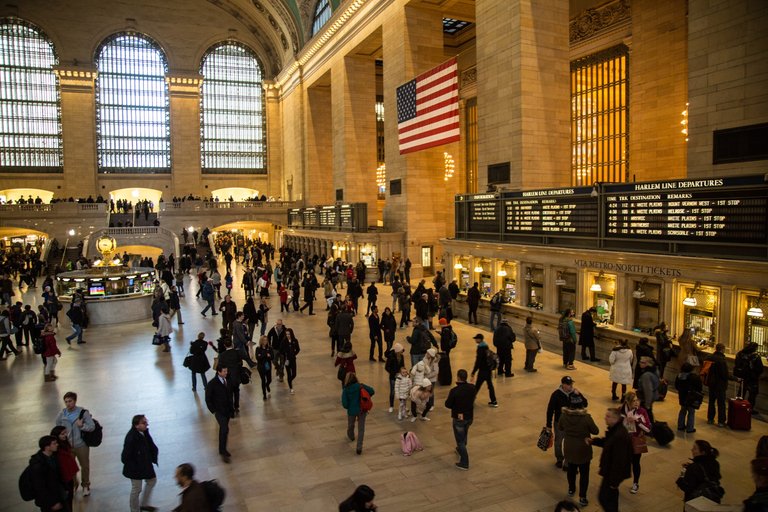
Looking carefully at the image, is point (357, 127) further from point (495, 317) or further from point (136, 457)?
point (136, 457)

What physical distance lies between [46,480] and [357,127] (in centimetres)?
2833

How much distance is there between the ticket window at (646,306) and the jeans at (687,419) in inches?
117

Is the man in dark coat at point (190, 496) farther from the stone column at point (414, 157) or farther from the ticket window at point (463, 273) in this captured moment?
the stone column at point (414, 157)

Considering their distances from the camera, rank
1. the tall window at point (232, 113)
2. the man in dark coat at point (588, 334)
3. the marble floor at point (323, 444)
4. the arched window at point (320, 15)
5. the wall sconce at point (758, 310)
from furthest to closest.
Result: the tall window at point (232, 113) → the arched window at point (320, 15) → the man in dark coat at point (588, 334) → the wall sconce at point (758, 310) → the marble floor at point (323, 444)

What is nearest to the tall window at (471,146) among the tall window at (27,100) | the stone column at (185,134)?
the stone column at (185,134)

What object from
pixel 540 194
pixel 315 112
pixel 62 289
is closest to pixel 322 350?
pixel 540 194

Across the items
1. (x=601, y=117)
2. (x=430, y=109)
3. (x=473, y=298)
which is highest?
(x=601, y=117)

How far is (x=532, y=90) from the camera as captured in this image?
16.8 meters

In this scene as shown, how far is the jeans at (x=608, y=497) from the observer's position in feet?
17.1

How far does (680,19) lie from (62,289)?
23074 mm

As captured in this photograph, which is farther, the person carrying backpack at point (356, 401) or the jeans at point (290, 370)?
the jeans at point (290, 370)

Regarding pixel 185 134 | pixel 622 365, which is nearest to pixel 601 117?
pixel 622 365

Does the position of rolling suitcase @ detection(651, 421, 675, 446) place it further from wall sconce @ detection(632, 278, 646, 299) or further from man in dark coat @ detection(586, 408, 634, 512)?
wall sconce @ detection(632, 278, 646, 299)

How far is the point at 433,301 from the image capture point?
1505cm
